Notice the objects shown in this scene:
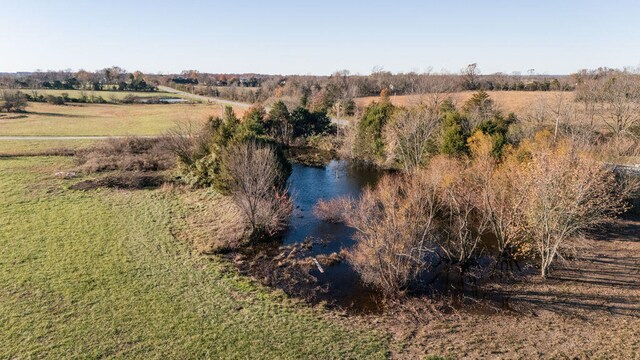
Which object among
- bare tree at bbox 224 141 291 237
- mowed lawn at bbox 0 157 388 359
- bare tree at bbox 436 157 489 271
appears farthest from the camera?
bare tree at bbox 224 141 291 237

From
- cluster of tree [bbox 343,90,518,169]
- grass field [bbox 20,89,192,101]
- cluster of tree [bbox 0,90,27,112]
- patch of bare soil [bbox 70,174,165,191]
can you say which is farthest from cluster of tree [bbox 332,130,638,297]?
grass field [bbox 20,89,192,101]

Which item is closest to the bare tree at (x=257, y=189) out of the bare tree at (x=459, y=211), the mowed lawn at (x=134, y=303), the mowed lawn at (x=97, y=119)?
the mowed lawn at (x=134, y=303)

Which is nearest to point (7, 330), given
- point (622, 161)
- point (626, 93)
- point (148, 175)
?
point (148, 175)

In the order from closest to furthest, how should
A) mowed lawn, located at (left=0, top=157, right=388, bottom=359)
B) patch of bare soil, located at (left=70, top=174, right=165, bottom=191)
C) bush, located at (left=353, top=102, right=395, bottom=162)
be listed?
1. mowed lawn, located at (left=0, top=157, right=388, bottom=359)
2. patch of bare soil, located at (left=70, top=174, right=165, bottom=191)
3. bush, located at (left=353, top=102, right=395, bottom=162)

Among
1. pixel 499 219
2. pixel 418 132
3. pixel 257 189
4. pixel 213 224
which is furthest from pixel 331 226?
pixel 418 132

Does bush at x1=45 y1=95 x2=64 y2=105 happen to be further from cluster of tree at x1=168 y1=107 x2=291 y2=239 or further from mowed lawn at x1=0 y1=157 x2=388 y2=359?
mowed lawn at x1=0 y1=157 x2=388 y2=359

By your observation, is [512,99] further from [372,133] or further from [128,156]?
[128,156]

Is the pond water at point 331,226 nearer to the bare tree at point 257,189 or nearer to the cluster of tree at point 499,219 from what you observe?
the cluster of tree at point 499,219
